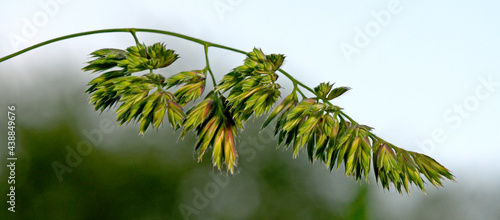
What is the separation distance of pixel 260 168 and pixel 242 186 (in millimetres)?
780

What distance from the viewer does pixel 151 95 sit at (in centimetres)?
248

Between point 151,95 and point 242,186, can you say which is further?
point 242,186

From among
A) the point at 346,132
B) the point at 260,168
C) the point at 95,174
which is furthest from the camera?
the point at 260,168

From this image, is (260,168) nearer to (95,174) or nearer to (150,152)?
(150,152)

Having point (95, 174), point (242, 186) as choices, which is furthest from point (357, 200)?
point (95, 174)

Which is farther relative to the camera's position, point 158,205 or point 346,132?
point 158,205

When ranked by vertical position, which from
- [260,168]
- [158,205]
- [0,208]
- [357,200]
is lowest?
[357,200]

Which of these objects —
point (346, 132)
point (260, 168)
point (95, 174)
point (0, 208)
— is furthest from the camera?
point (260, 168)

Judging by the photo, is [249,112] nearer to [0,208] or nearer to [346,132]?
[346,132]

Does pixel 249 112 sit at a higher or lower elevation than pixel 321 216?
higher

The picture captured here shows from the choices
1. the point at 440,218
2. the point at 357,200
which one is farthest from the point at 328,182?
the point at 440,218

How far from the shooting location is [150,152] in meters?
14.5

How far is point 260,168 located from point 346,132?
12.7 meters

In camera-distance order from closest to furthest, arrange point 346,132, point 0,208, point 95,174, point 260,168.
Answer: point 346,132, point 0,208, point 95,174, point 260,168
